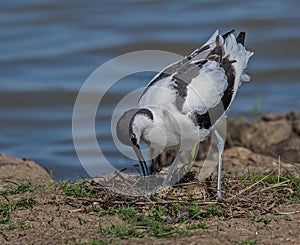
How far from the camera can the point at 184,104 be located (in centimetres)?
693

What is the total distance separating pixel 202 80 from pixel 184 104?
309mm

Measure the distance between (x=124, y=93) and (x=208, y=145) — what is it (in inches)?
119

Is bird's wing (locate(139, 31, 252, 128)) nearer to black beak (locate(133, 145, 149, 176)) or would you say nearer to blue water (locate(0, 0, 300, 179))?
black beak (locate(133, 145, 149, 176))

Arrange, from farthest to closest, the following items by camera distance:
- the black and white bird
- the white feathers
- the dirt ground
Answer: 1. the white feathers
2. the black and white bird
3. the dirt ground

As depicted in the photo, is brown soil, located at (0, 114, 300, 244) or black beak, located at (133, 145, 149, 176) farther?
black beak, located at (133, 145, 149, 176)

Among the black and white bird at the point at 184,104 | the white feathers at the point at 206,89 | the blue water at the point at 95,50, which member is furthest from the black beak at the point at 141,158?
the blue water at the point at 95,50

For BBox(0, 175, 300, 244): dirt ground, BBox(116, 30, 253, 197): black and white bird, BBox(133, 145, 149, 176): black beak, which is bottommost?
BBox(0, 175, 300, 244): dirt ground

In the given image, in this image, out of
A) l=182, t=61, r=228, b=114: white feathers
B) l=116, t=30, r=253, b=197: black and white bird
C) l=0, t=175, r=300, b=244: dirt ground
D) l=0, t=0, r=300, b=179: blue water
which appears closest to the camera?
l=0, t=175, r=300, b=244: dirt ground

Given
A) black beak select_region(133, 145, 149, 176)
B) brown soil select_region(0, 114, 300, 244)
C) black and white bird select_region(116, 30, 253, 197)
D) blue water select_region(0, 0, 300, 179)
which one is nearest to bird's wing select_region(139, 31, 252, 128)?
black and white bird select_region(116, 30, 253, 197)

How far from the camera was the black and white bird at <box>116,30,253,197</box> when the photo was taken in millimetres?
6855

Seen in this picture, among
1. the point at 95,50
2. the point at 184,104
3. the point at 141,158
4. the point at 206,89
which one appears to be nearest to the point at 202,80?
the point at 206,89

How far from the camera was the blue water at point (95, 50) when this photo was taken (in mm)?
13000

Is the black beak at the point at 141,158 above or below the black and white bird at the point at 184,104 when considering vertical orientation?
below

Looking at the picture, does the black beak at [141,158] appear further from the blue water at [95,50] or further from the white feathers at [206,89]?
the blue water at [95,50]
